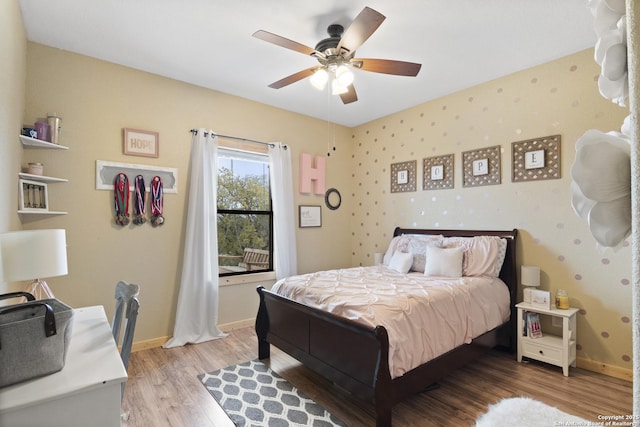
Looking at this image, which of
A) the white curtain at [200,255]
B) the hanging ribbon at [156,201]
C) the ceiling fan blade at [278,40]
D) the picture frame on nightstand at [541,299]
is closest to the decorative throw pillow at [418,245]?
the picture frame on nightstand at [541,299]

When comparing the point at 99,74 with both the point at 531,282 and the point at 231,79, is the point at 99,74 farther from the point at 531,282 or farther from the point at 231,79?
the point at 531,282

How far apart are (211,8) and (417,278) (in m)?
2.82

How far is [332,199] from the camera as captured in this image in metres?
4.80

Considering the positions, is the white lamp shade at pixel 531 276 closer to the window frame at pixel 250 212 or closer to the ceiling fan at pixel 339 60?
the ceiling fan at pixel 339 60

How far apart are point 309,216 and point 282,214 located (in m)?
0.53

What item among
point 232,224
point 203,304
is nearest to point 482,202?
point 232,224

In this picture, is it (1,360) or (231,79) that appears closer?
(1,360)

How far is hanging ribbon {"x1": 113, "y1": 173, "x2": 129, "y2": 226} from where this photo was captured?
9.88 ft

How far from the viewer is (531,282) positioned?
2.95m

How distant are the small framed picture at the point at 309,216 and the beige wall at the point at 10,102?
2836 mm

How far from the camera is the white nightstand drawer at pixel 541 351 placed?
2.71 meters

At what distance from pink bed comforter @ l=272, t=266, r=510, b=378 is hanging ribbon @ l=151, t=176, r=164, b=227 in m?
1.40

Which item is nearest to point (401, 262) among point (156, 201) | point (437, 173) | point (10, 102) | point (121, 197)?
point (437, 173)

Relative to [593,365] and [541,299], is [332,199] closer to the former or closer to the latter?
[541,299]
